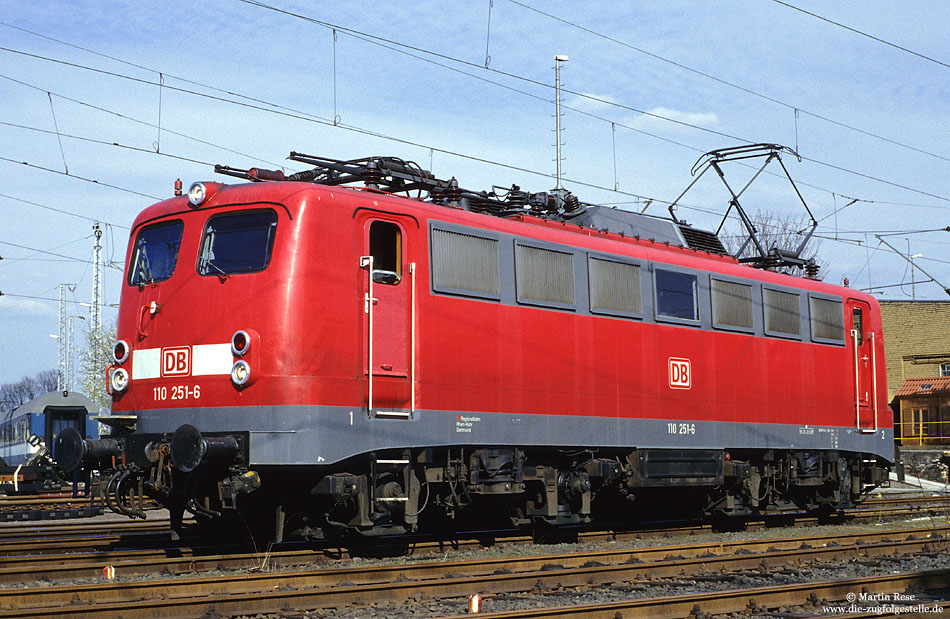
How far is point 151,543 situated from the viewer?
538 inches

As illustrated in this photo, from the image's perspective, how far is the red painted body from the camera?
37.0ft

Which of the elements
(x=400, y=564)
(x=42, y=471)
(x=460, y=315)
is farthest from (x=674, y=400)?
(x=42, y=471)

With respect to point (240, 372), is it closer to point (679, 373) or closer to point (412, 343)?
point (412, 343)

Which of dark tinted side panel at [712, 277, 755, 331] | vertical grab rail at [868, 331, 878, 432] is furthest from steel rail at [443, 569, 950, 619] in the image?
vertical grab rail at [868, 331, 878, 432]

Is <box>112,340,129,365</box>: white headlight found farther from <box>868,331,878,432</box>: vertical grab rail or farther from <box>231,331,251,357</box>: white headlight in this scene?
<box>868,331,878,432</box>: vertical grab rail

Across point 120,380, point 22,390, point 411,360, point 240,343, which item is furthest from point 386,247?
point 22,390

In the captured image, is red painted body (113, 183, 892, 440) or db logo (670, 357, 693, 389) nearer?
red painted body (113, 183, 892, 440)

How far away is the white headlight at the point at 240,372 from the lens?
11070 millimetres

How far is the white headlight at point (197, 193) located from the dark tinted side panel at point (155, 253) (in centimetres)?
35

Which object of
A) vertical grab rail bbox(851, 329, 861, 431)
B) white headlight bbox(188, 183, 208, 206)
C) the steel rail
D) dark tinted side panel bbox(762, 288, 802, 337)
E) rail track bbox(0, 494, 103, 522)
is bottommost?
rail track bbox(0, 494, 103, 522)

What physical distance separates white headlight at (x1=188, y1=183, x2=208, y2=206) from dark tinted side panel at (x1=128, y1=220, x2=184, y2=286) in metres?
0.35

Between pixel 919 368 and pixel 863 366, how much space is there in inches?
1389

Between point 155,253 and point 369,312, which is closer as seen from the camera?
point 369,312

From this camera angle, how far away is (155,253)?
12609 millimetres
